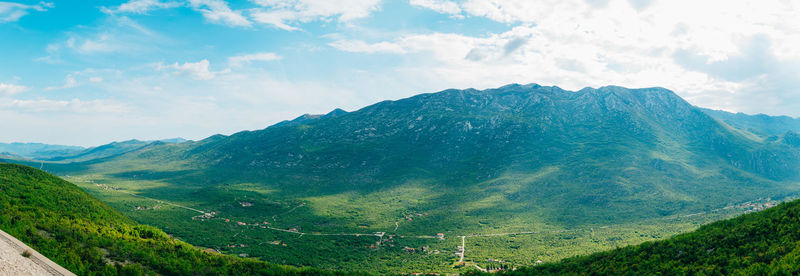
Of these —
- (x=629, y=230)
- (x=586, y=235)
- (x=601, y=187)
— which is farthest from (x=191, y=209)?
(x=601, y=187)

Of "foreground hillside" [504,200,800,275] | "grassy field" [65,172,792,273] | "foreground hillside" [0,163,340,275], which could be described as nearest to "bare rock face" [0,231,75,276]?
"foreground hillside" [0,163,340,275]

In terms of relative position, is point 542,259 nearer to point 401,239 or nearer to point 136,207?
point 401,239

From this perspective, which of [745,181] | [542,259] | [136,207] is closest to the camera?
[542,259]

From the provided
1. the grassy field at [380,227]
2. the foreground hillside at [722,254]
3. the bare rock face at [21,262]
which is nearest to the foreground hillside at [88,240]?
the bare rock face at [21,262]

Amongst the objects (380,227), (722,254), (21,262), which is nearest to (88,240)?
(21,262)

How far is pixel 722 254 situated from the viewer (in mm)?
40375

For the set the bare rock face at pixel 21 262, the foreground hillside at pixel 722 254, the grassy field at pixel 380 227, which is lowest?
the grassy field at pixel 380 227

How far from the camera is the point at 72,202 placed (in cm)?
6481

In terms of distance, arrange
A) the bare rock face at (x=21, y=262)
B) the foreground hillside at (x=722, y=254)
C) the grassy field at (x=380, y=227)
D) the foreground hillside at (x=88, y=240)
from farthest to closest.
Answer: the grassy field at (x=380, y=227)
the foreground hillside at (x=88, y=240)
the foreground hillside at (x=722, y=254)
the bare rock face at (x=21, y=262)

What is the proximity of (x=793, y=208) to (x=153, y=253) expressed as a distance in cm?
8561

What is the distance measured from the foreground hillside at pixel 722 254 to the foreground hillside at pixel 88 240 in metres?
45.7

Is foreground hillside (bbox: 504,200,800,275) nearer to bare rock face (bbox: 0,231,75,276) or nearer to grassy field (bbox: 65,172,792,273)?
grassy field (bbox: 65,172,792,273)

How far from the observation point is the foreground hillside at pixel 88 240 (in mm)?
35812

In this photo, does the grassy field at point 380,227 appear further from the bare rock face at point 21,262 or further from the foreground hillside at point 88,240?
the bare rock face at point 21,262
